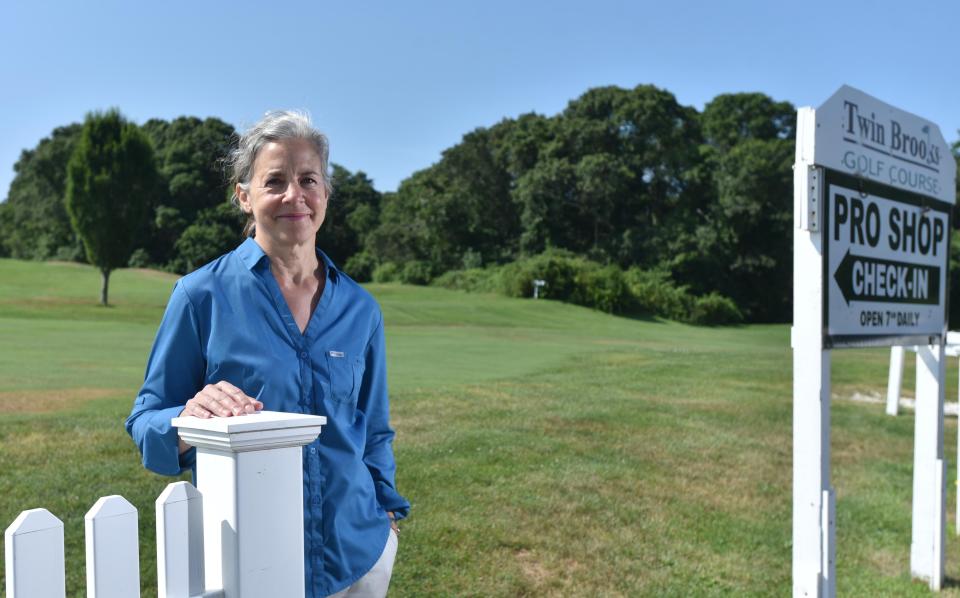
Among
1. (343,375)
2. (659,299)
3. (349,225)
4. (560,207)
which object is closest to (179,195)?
(349,225)

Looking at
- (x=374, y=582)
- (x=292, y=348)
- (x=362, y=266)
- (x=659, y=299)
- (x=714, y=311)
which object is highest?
(x=362, y=266)

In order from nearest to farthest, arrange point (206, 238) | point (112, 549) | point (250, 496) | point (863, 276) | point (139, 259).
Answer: point (112, 549) → point (250, 496) → point (863, 276) → point (206, 238) → point (139, 259)

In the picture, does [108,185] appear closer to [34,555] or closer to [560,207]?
[560,207]

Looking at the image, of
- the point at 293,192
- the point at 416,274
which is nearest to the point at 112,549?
the point at 293,192

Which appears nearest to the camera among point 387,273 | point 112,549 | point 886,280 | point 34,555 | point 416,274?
point 34,555

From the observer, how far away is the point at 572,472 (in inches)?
282

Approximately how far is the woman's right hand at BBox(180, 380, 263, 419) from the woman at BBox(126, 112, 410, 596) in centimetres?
13

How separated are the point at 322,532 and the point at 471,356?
14.6m

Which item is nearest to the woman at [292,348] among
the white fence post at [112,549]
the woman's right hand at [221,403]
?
the woman's right hand at [221,403]

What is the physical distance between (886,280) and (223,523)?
4.38 metres

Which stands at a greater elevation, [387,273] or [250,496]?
[387,273]

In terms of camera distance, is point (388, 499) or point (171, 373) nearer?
point (171, 373)

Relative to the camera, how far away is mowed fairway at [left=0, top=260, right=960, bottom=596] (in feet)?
17.5

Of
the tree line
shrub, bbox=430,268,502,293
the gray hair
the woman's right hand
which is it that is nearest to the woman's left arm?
the gray hair
